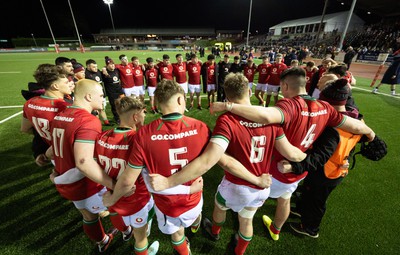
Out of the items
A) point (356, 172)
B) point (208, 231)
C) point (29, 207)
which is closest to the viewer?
point (208, 231)

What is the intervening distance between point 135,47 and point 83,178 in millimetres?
63471

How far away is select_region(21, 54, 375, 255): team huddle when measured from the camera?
176cm

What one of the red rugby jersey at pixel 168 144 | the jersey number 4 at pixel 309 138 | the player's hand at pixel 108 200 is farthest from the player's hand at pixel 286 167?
the player's hand at pixel 108 200

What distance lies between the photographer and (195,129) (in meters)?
1.78

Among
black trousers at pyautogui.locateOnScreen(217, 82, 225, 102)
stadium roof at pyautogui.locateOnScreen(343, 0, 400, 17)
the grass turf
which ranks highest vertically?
stadium roof at pyautogui.locateOnScreen(343, 0, 400, 17)

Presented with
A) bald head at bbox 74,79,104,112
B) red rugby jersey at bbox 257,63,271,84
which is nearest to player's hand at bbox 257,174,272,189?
bald head at bbox 74,79,104,112

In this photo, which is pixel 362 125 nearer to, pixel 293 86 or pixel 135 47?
pixel 293 86

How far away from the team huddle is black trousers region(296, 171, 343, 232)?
0.01 m

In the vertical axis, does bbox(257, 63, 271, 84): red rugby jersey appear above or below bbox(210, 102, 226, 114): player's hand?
below

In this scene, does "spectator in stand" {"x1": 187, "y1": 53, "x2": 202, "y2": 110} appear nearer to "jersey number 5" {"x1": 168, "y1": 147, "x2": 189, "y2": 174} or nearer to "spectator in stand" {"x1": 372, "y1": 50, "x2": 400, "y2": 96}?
"jersey number 5" {"x1": 168, "y1": 147, "x2": 189, "y2": 174}

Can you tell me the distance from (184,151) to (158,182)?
1.27 ft

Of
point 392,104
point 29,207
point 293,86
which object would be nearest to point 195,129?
point 293,86

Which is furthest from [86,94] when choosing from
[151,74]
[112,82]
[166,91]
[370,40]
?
[370,40]

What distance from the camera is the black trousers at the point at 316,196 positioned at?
8.23ft
